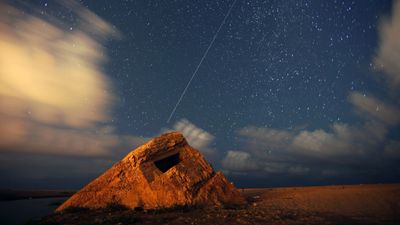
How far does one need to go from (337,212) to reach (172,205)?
1013 centimetres

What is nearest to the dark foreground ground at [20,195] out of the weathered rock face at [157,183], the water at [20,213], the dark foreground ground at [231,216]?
the water at [20,213]

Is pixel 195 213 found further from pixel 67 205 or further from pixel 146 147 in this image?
pixel 67 205

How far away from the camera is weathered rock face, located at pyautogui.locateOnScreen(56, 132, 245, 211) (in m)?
19.9

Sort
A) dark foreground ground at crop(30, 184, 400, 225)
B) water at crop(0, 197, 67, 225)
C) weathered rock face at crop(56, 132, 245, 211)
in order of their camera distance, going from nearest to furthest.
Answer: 1. dark foreground ground at crop(30, 184, 400, 225)
2. water at crop(0, 197, 67, 225)
3. weathered rock face at crop(56, 132, 245, 211)

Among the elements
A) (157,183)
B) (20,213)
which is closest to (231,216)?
(157,183)

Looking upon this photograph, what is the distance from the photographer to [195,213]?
16938 millimetres

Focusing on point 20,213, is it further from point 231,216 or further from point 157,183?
point 231,216

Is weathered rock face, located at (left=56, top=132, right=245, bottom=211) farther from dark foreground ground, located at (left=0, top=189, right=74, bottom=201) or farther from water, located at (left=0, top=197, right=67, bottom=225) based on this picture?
dark foreground ground, located at (left=0, top=189, right=74, bottom=201)

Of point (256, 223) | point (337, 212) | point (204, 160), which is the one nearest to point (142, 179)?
point (204, 160)

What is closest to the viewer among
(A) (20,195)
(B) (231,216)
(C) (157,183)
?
(B) (231,216)

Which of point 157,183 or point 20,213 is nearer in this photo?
point 157,183

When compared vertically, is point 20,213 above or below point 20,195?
below

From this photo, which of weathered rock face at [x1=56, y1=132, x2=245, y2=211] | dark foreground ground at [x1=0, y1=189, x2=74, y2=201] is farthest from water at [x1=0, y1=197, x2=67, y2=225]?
dark foreground ground at [x1=0, y1=189, x2=74, y2=201]

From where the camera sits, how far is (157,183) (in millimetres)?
20281
